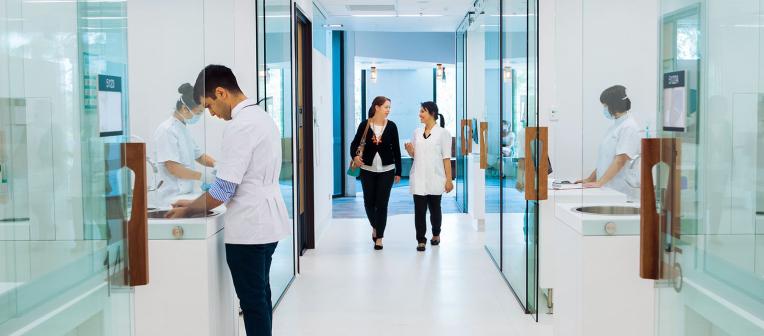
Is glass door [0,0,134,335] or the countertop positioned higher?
glass door [0,0,134,335]

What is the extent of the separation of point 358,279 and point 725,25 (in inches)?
219

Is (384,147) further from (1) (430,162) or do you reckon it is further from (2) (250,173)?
(2) (250,173)

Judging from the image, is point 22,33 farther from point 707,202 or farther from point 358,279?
point 358,279

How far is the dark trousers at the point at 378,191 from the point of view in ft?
28.8

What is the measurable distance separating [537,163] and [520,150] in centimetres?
64

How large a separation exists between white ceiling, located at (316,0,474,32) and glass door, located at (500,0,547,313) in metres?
3.72

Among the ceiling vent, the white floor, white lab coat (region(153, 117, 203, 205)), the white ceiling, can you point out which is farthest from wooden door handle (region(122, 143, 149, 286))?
the ceiling vent

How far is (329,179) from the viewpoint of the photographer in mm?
11266

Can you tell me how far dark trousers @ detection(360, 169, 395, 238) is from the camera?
8789 mm

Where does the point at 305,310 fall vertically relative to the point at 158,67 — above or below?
below

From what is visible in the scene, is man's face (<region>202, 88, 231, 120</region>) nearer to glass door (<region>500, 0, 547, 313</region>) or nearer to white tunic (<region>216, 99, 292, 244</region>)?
white tunic (<region>216, 99, 292, 244</region>)

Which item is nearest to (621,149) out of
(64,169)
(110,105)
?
(110,105)

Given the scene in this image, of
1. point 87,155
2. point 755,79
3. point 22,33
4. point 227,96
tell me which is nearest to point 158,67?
point 227,96

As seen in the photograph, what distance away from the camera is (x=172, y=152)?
3873 mm
